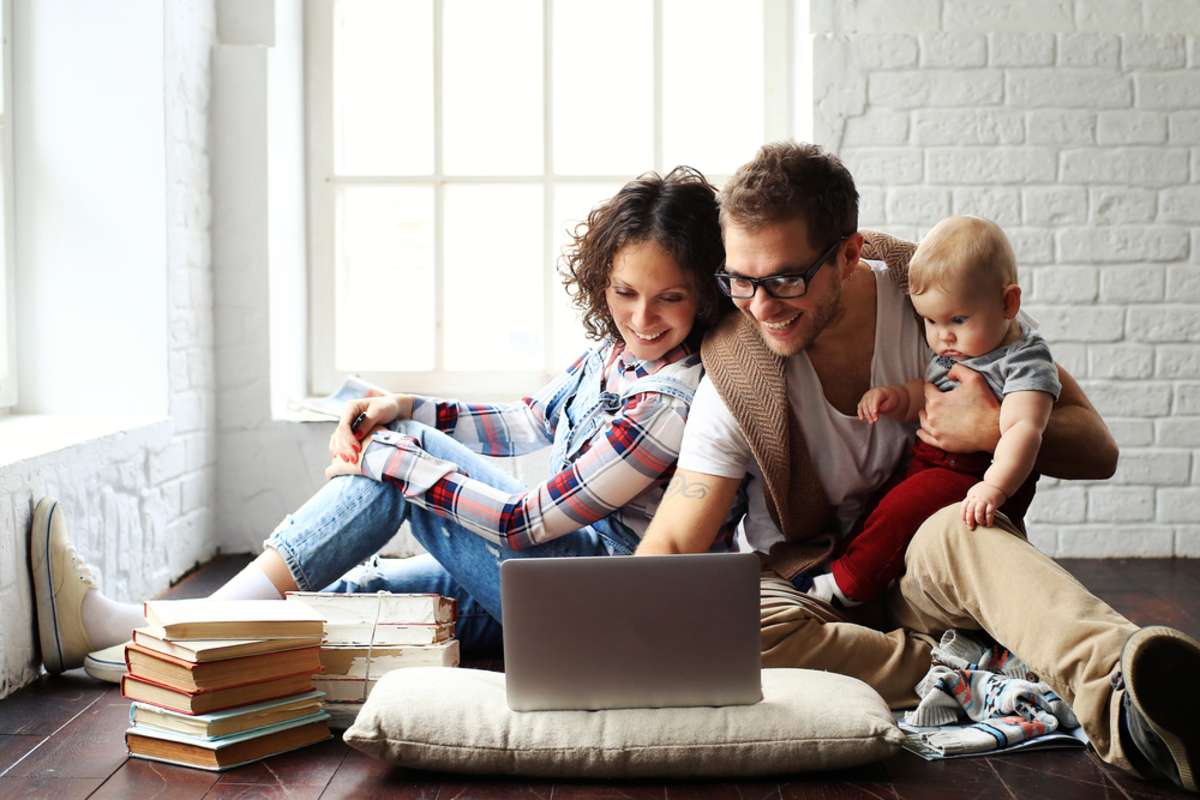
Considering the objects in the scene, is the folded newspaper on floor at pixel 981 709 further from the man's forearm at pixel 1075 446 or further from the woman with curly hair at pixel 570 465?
the woman with curly hair at pixel 570 465

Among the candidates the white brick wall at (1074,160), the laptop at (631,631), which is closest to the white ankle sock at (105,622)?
the laptop at (631,631)

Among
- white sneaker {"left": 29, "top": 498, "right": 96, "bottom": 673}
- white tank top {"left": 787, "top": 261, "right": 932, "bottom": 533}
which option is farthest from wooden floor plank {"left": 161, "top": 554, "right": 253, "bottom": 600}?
white tank top {"left": 787, "top": 261, "right": 932, "bottom": 533}

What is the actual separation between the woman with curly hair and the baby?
0.31 meters

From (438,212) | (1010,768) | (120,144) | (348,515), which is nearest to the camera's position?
(1010,768)

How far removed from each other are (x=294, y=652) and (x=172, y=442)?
155 cm

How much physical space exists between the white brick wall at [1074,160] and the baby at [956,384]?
1.73 metres

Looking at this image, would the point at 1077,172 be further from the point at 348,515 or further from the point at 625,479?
the point at 348,515

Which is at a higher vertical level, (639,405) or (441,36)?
(441,36)

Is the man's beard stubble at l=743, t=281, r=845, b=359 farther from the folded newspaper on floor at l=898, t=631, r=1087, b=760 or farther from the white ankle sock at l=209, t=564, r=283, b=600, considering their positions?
the white ankle sock at l=209, t=564, r=283, b=600

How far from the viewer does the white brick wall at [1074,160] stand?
394cm

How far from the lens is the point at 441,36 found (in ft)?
13.7

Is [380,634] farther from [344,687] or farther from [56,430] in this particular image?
[56,430]

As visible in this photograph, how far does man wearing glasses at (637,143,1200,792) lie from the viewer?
6.81 feet

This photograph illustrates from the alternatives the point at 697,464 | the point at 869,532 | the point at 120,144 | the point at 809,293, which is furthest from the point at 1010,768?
the point at 120,144
